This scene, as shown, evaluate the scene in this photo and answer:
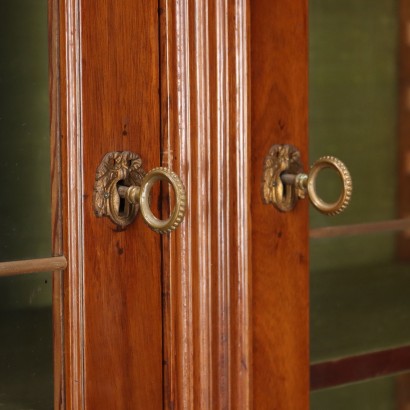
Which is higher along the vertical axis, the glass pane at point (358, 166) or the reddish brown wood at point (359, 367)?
the glass pane at point (358, 166)

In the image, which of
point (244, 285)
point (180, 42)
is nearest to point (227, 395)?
point (244, 285)

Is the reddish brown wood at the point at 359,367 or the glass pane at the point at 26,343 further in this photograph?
the reddish brown wood at the point at 359,367

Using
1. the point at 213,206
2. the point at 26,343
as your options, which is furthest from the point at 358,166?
the point at 26,343

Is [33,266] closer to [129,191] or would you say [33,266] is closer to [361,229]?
[129,191]

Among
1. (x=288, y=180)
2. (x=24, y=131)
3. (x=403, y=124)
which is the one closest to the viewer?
(x=24, y=131)

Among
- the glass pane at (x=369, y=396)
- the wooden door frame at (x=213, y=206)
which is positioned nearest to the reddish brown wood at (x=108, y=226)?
the wooden door frame at (x=213, y=206)

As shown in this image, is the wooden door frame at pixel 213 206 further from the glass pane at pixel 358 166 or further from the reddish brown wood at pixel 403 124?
the reddish brown wood at pixel 403 124

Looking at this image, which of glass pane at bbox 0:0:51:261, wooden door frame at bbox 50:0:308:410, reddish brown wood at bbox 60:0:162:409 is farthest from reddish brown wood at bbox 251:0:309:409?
glass pane at bbox 0:0:51:261

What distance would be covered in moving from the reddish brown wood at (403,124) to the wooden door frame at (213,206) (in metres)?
0.16

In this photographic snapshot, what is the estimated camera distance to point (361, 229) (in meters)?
0.90

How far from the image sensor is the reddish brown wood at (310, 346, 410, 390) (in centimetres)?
87

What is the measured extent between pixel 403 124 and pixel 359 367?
30cm

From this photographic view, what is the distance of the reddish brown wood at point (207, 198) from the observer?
0.74 metres

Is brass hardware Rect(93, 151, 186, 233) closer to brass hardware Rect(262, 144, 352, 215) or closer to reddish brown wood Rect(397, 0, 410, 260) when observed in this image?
brass hardware Rect(262, 144, 352, 215)
